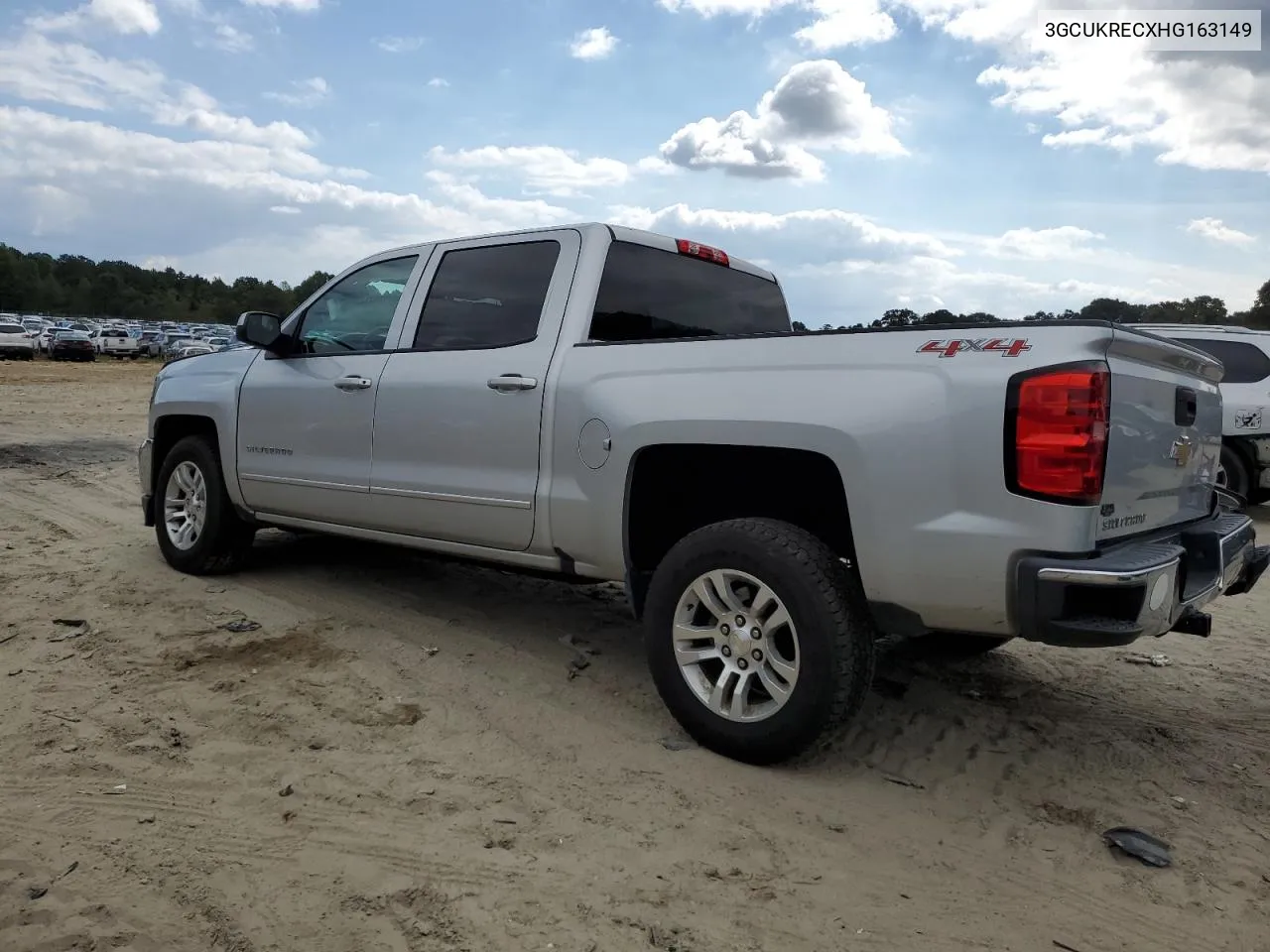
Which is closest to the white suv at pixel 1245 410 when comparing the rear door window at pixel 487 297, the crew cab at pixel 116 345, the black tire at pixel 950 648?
the black tire at pixel 950 648

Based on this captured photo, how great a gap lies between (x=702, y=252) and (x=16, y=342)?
3774 centimetres

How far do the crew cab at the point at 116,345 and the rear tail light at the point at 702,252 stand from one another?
1759 inches

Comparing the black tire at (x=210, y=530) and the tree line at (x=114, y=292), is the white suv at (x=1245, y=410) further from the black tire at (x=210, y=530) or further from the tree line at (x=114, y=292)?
the tree line at (x=114, y=292)

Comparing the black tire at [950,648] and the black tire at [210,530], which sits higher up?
the black tire at [210,530]

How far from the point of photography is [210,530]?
543cm

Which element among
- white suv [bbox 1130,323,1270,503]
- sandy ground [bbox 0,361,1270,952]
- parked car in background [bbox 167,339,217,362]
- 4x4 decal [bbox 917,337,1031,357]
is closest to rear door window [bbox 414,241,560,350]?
sandy ground [bbox 0,361,1270,952]

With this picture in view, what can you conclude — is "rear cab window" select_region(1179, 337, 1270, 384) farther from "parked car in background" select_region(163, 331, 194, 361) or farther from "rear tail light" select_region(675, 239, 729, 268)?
"parked car in background" select_region(163, 331, 194, 361)

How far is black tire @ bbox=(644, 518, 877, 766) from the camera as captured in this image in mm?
2977

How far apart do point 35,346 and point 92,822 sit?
132 feet

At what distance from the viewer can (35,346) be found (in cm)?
3616

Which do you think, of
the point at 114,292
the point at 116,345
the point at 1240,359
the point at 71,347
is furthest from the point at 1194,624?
the point at 114,292

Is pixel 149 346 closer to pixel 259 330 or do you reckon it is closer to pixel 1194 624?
pixel 259 330

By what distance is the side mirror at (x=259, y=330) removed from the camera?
16.2 feet

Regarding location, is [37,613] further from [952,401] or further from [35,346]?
[35,346]
